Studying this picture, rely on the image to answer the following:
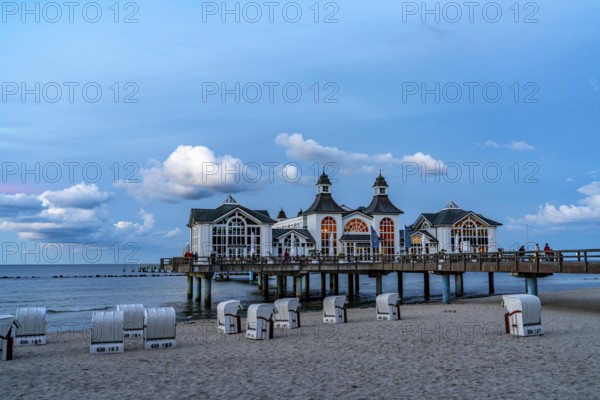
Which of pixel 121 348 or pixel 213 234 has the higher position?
pixel 213 234

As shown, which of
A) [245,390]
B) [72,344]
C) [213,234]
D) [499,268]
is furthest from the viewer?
[213,234]

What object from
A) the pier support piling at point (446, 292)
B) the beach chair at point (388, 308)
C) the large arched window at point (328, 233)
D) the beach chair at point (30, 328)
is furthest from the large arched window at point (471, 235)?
the beach chair at point (30, 328)

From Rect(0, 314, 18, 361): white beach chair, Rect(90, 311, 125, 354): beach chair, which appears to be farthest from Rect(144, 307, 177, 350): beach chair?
Rect(0, 314, 18, 361): white beach chair

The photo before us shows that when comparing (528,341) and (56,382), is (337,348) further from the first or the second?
(56,382)

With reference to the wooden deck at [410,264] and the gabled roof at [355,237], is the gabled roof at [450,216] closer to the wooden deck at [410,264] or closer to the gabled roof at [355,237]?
the gabled roof at [355,237]

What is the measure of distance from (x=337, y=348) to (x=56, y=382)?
7.01 meters

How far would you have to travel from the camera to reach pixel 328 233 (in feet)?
191

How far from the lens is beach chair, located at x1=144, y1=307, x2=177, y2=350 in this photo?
16141 mm

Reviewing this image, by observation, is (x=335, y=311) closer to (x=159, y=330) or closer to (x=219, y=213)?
(x=159, y=330)

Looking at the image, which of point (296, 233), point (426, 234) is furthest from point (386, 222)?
point (296, 233)

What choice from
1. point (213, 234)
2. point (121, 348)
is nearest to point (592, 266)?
point (121, 348)

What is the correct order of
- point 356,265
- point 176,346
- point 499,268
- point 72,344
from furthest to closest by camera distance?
point 356,265 → point 499,268 → point 72,344 → point 176,346

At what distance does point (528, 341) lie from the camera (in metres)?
→ 15.7

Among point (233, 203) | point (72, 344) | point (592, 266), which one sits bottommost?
point (72, 344)
